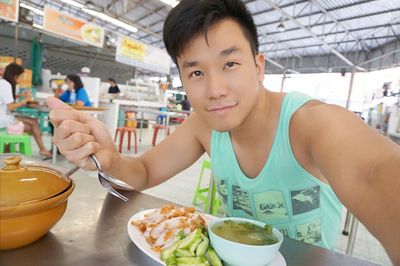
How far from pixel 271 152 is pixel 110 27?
17.1 m

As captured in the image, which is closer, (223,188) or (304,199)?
(304,199)

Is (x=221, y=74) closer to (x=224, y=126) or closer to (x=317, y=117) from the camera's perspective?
A: (x=224, y=126)

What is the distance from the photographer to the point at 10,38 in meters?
11.2

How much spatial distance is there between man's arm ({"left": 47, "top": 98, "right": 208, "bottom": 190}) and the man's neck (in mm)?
261

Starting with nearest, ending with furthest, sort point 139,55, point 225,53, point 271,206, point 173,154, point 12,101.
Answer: point 225,53 → point 271,206 → point 173,154 → point 12,101 → point 139,55

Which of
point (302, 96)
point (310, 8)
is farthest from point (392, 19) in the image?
point (302, 96)

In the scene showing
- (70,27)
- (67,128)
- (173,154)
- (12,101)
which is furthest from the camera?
(70,27)

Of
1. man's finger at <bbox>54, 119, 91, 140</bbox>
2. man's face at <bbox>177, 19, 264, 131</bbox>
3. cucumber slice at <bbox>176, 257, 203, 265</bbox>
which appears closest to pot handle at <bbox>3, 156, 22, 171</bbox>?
man's finger at <bbox>54, 119, 91, 140</bbox>

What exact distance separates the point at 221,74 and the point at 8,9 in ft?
22.1

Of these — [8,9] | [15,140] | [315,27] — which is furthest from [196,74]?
[315,27]

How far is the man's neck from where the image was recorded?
1050mm

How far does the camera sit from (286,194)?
3.24 ft

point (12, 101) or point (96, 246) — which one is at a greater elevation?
point (12, 101)

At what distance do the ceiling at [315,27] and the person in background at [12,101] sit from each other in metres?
4.57
